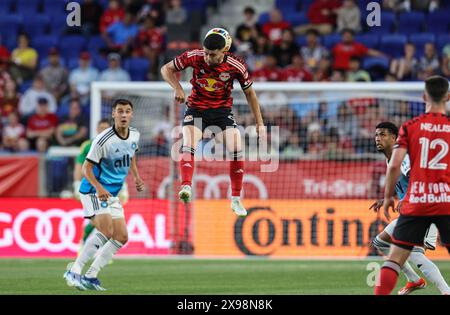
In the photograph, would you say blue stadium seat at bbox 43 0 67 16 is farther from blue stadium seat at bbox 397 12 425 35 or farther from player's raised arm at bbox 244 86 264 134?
player's raised arm at bbox 244 86 264 134

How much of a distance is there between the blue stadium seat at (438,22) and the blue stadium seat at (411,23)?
0.61ft

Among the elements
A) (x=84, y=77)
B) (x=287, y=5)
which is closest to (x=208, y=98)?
(x=84, y=77)

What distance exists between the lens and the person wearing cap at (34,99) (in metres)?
24.7

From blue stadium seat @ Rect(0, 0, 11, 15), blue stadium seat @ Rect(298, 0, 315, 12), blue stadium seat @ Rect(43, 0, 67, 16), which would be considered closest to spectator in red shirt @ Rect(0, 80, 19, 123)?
blue stadium seat @ Rect(43, 0, 67, 16)

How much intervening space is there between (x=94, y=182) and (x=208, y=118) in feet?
5.33

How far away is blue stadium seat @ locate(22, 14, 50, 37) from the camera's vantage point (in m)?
27.7

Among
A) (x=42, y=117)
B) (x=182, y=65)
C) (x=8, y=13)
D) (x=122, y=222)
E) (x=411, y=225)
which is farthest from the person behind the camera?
(x=8, y=13)

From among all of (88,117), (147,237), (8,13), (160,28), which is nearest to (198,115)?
(147,237)

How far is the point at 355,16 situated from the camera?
25.3 metres

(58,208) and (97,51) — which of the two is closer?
(58,208)

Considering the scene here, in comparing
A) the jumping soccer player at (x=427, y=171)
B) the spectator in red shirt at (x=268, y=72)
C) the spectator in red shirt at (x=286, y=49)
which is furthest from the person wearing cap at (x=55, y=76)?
the jumping soccer player at (x=427, y=171)

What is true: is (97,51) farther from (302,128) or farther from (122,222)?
(122,222)

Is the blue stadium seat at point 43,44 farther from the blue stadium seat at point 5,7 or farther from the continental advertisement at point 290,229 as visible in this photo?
the continental advertisement at point 290,229

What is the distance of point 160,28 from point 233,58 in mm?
13244
